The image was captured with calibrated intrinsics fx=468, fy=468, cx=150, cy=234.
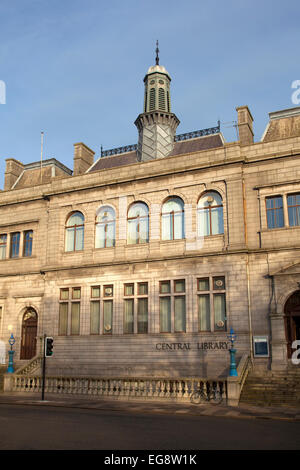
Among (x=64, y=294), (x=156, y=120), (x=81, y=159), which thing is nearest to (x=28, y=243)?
(x=64, y=294)

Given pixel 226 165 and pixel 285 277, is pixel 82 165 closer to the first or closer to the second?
pixel 226 165

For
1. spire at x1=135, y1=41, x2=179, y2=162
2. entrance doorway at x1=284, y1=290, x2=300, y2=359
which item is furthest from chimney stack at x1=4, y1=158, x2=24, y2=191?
entrance doorway at x1=284, y1=290, x2=300, y2=359

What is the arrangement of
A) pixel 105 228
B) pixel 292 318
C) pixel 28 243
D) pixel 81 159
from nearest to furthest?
1. pixel 292 318
2. pixel 105 228
3. pixel 28 243
4. pixel 81 159

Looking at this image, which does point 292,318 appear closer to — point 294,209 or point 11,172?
point 294,209

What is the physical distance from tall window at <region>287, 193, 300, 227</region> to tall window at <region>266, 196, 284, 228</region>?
18.2 inches

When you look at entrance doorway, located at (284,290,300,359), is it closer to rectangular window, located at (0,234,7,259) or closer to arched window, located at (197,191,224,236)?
arched window, located at (197,191,224,236)

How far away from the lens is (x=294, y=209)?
1005 inches

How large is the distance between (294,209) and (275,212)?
105 centimetres

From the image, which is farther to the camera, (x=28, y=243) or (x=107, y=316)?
(x=28, y=243)

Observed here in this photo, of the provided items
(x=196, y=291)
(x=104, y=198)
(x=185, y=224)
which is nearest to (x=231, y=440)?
(x=196, y=291)

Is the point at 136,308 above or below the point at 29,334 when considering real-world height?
above

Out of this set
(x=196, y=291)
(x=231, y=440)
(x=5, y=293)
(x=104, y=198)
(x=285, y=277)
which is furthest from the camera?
(x=5, y=293)

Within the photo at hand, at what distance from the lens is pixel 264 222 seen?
1025 inches

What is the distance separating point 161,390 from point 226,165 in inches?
516
